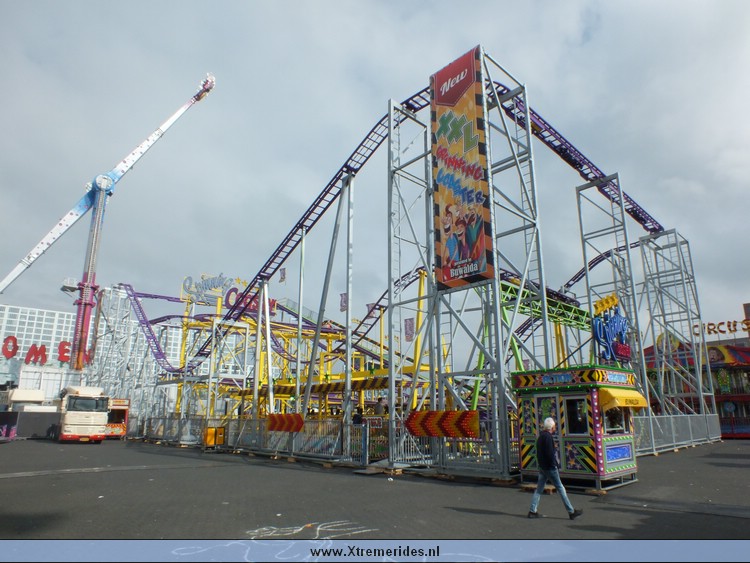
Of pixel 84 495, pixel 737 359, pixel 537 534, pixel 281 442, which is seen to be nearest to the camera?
pixel 537 534

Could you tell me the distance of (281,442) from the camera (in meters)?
19.3

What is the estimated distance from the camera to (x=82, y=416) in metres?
29.2

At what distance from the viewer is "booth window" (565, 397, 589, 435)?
1093 cm

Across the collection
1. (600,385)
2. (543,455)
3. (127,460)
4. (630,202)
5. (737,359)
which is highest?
(630,202)

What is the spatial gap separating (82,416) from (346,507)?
1057 inches

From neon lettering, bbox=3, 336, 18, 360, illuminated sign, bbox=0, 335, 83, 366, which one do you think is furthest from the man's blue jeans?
neon lettering, bbox=3, 336, 18, 360

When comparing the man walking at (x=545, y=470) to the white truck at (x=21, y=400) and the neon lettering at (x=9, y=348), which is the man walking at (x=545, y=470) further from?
the neon lettering at (x=9, y=348)

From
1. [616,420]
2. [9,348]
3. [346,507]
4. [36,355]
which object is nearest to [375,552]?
[346,507]

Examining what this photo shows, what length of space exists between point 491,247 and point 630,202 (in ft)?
58.4

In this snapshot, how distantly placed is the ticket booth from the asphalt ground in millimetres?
618

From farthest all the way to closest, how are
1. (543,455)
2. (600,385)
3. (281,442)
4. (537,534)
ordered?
(281,442) → (600,385) → (543,455) → (537,534)

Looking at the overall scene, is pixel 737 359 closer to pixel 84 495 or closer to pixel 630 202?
pixel 630 202

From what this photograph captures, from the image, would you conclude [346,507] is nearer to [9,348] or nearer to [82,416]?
[82,416]

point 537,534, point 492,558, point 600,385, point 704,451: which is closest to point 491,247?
point 600,385
